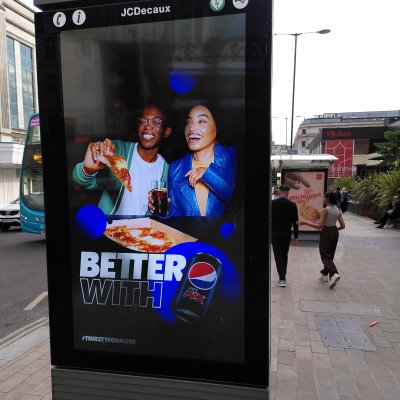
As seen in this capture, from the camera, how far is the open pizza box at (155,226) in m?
2.18

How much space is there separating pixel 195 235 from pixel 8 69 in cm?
3601

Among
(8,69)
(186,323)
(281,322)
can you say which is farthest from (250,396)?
(8,69)

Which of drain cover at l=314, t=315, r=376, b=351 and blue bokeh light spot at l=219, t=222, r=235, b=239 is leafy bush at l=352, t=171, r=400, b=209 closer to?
drain cover at l=314, t=315, r=376, b=351

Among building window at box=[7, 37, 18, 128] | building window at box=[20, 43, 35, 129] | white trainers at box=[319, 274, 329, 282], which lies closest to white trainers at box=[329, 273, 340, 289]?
white trainers at box=[319, 274, 329, 282]

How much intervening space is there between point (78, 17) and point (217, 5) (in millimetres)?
795

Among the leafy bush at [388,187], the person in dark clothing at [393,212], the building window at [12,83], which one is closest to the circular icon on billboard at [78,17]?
the person in dark clothing at [393,212]

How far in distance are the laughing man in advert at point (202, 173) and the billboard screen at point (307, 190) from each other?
9.99 m

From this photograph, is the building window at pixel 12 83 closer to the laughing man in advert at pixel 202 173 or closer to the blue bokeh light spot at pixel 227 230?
the laughing man in advert at pixel 202 173

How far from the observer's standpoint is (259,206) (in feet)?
6.73

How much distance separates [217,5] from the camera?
1985 millimetres

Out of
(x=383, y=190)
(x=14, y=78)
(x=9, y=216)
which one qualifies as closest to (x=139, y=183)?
(x=9, y=216)

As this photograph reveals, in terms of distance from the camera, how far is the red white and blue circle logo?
7.08ft

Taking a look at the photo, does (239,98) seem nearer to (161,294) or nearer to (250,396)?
(161,294)

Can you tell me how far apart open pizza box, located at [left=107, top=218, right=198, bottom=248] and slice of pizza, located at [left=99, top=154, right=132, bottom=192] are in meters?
0.19
